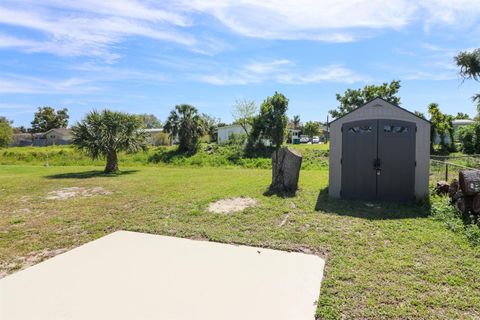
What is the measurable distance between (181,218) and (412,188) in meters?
5.17

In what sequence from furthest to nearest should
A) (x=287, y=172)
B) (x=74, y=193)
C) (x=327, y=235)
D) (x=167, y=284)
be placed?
(x=74, y=193), (x=287, y=172), (x=327, y=235), (x=167, y=284)

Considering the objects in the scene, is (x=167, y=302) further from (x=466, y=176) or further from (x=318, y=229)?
(x=466, y=176)

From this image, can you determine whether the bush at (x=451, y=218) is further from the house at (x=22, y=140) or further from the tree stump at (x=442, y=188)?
the house at (x=22, y=140)

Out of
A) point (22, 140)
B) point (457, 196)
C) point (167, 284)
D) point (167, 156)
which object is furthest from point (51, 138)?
point (457, 196)

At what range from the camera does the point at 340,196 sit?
23.4ft

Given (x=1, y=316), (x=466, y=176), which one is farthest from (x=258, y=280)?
(x=466, y=176)

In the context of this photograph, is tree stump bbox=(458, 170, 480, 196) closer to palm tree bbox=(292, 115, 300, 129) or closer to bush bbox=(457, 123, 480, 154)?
bush bbox=(457, 123, 480, 154)

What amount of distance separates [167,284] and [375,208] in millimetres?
4745

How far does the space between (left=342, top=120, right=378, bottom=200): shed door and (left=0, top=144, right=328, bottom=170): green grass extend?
31.2 feet

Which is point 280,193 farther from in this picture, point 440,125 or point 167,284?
point 440,125

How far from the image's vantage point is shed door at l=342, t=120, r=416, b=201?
6.59m

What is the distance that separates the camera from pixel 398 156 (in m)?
6.59

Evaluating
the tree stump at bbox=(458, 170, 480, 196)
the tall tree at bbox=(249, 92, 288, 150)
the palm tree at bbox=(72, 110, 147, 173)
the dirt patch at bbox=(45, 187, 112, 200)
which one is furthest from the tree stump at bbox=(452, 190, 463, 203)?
the tall tree at bbox=(249, 92, 288, 150)

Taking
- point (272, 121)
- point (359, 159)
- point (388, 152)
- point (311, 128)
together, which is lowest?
point (359, 159)
